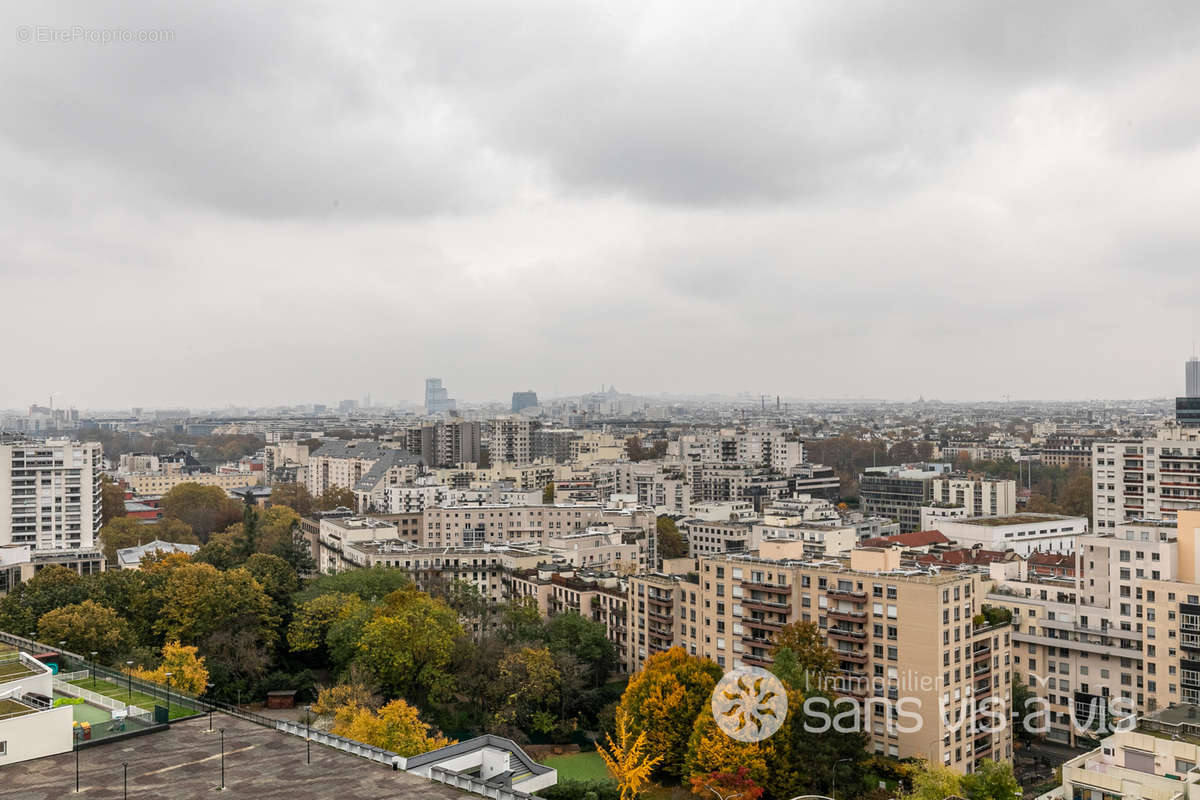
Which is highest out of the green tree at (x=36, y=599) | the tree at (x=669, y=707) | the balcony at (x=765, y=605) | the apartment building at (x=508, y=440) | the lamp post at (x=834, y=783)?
the apartment building at (x=508, y=440)

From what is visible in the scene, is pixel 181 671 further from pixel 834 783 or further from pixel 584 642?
pixel 834 783

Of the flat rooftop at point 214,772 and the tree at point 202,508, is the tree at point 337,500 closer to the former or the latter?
the tree at point 202,508

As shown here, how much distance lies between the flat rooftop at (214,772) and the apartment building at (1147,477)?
173ft

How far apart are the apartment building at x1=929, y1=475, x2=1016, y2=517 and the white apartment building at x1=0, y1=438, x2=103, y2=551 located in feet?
205

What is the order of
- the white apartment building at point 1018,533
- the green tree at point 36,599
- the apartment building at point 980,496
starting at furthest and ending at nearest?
the apartment building at point 980,496 < the white apartment building at point 1018,533 < the green tree at point 36,599

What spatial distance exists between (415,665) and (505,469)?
61694 mm

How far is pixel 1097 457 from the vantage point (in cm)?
6750

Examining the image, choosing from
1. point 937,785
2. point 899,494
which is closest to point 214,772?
point 937,785

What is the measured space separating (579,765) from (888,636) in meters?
11.8

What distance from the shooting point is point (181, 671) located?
36500 mm

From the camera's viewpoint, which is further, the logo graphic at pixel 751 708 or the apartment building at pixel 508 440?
the apartment building at pixel 508 440

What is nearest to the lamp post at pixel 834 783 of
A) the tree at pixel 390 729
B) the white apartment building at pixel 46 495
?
the tree at pixel 390 729

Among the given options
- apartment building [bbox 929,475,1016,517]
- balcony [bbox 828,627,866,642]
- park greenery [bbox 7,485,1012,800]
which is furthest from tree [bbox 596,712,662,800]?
apartment building [bbox 929,475,1016,517]

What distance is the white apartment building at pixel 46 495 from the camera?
68.4 meters
